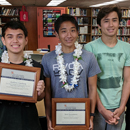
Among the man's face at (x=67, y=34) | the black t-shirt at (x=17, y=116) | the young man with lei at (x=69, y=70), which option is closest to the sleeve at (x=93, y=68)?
the young man with lei at (x=69, y=70)

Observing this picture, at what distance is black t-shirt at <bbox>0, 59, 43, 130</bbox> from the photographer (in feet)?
4.18

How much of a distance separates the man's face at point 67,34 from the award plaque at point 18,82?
37 cm

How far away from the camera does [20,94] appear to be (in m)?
1.29

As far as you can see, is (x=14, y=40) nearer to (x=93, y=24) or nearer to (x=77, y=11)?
(x=77, y=11)

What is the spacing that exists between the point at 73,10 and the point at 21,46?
6624 mm

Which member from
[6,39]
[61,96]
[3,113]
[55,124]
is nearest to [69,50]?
[61,96]

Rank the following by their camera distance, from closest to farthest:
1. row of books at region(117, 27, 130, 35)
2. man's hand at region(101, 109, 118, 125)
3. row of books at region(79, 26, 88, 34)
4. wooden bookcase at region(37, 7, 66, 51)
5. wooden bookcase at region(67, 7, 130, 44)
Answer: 1. man's hand at region(101, 109, 118, 125)
2. wooden bookcase at region(67, 7, 130, 44)
3. row of books at region(79, 26, 88, 34)
4. row of books at region(117, 27, 130, 35)
5. wooden bookcase at region(37, 7, 66, 51)

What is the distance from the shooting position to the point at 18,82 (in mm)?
1304

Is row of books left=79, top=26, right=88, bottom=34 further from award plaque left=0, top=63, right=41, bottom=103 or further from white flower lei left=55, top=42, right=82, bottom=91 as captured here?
award plaque left=0, top=63, right=41, bottom=103

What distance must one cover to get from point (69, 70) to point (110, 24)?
0.60 m

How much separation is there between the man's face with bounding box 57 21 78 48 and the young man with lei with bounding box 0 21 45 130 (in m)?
0.32

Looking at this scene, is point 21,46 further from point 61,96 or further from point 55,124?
point 55,124

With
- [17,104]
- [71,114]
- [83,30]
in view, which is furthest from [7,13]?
[71,114]

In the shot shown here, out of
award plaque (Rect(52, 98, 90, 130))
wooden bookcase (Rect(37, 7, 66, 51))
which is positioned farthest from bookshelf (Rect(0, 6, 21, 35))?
award plaque (Rect(52, 98, 90, 130))
